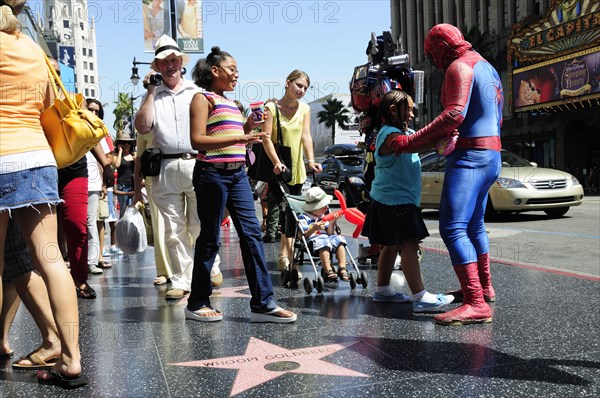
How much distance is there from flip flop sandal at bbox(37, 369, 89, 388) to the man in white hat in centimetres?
199

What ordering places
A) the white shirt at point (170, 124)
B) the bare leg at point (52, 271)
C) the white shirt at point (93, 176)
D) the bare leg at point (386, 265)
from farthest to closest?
the white shirt at point (93, 176), the white shirt at point (170, 124), the bare leg at point (386, 265), the bare leg at point (52, 271)

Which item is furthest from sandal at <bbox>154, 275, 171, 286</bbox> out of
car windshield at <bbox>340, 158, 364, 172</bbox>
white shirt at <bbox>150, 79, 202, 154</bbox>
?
car windshield at <bbox>340, 158, 364, 172</bbox>

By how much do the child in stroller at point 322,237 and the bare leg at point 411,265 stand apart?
1.20 meters

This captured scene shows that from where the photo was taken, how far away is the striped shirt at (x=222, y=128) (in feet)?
13.6

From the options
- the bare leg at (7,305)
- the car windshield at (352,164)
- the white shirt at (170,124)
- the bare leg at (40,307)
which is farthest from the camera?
the car windshield at (352,164)

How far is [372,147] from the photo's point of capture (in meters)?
5.62

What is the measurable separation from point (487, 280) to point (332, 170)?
16491mm

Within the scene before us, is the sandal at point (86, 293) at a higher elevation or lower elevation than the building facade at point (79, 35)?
lower

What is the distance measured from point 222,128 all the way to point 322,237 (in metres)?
1.84

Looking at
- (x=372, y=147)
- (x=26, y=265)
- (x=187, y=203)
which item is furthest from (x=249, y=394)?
(x=372, y=147)

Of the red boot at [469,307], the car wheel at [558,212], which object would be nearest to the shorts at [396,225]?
the red boot at [469,307]

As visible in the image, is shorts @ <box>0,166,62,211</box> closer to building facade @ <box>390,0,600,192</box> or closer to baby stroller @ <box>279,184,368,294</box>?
baby stroller @ <box>279,184,368,294</box>

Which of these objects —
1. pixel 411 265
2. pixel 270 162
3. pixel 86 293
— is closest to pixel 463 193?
pixel 411 265

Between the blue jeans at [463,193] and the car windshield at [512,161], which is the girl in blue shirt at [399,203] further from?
the car windshield at [512,161]
